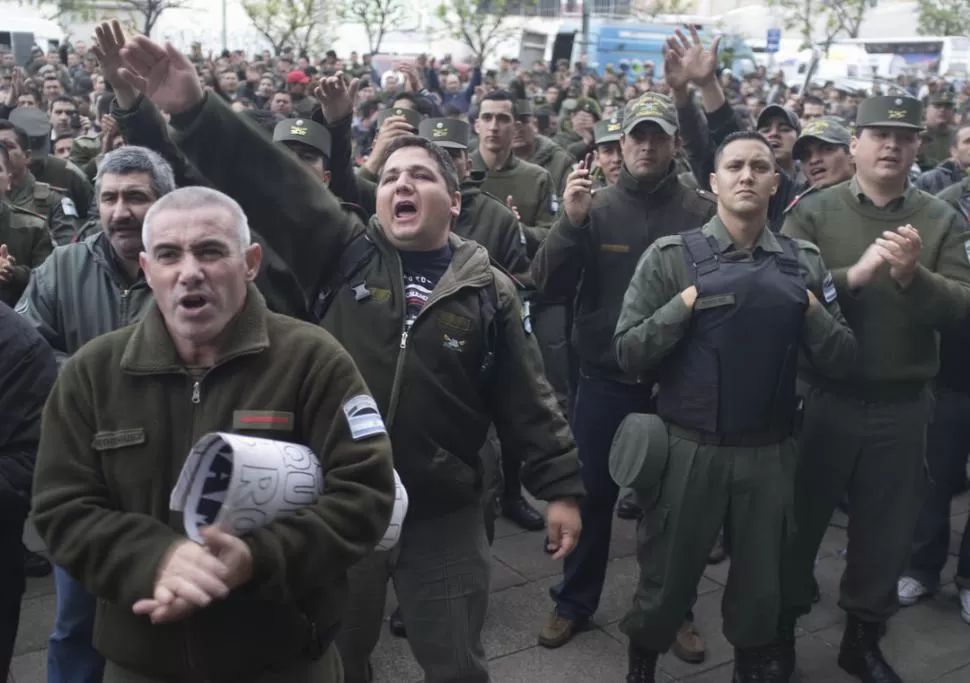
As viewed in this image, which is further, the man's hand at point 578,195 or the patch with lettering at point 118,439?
the man's hand at point 578,195

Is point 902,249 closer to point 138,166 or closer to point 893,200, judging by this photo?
point 893,200

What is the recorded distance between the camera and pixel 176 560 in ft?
7.08

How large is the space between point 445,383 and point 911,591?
3.17m

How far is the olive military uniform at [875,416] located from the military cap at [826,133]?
140 cm

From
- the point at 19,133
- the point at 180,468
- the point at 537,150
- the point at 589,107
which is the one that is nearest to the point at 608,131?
the point at 537,150

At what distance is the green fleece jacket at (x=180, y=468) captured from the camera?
2.28 m

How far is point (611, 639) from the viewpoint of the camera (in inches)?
184

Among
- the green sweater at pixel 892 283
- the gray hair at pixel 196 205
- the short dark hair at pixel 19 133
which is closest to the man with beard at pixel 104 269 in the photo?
the gray hair at pixel 196 205

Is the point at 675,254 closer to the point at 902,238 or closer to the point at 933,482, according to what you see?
the point at 902,238

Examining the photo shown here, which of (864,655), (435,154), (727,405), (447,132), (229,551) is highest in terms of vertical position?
(435,154)

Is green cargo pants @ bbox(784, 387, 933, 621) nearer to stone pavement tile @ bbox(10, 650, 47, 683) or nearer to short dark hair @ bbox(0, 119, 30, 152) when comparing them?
stone pavement tile @ bbox(10, 650, 47, 683)

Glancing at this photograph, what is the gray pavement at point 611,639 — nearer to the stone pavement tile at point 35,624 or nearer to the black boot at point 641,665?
the stone pavement tile at point 35,624

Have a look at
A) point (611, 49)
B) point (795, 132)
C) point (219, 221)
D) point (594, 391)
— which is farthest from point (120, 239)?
point (611, 49)

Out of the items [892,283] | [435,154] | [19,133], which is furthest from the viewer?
[19,133]
